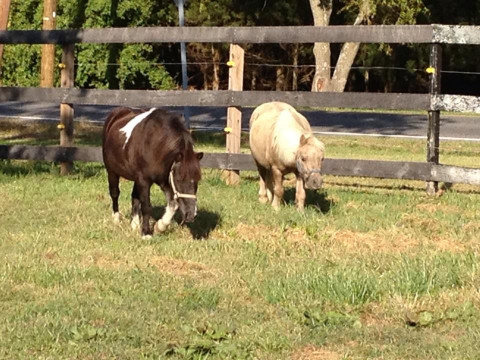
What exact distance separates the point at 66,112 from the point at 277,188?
441 cm

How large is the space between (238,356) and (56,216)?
5.87 m

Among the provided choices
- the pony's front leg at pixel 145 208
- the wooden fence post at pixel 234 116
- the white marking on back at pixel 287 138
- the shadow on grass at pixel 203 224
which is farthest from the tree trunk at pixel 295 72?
the pony's front leg at pixel 145 208

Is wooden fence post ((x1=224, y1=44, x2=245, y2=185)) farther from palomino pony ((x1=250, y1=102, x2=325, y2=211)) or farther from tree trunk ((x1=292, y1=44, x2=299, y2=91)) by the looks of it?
tree trunk ((x1=292, y1=44, x2=299, y2=91))

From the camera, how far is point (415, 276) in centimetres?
853

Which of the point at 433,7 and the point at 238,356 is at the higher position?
the point at 433,7

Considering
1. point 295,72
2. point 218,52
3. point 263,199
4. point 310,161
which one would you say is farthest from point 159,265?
point 218,52

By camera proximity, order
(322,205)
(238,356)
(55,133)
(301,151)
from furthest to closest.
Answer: (55,133) < (322,205) < (301,151) < (238,356)

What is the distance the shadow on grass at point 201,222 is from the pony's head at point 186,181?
1.91ft

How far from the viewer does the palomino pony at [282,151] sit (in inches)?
464

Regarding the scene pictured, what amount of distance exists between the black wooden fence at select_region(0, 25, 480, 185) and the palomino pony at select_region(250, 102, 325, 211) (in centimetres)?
111

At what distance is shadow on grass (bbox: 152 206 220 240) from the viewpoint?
11055 mm

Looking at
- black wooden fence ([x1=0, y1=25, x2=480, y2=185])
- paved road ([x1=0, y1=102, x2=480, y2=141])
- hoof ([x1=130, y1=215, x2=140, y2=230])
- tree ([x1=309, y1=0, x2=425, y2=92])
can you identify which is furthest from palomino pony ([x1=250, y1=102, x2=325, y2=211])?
tree ([x1=309, y1=0, x2=425, y2=92])

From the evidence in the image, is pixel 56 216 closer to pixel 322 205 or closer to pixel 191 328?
pixel 322 205

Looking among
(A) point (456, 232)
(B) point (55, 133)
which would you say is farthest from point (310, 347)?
(B) point (55, 133)
